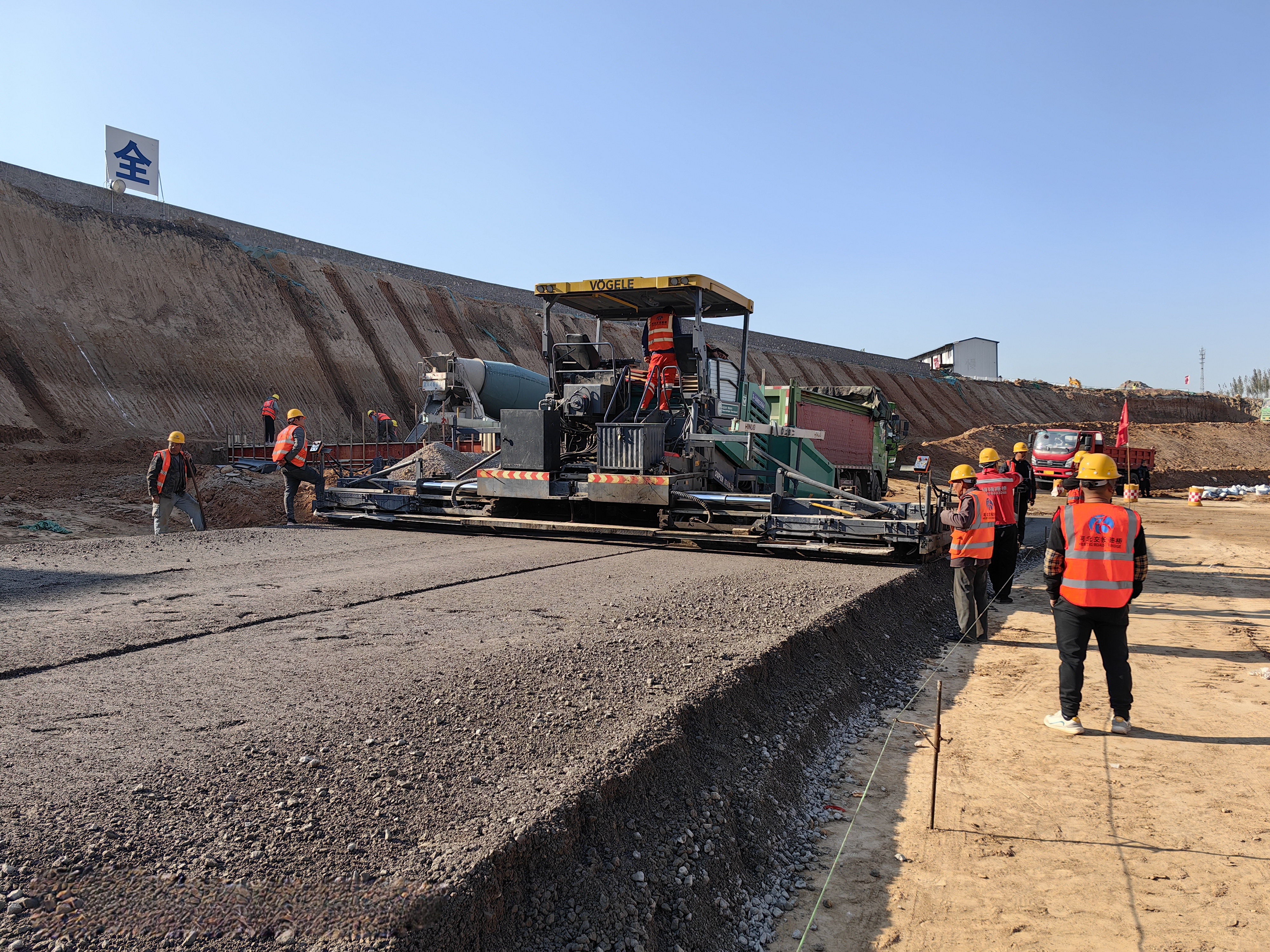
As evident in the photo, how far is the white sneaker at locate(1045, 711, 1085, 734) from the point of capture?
4.86m

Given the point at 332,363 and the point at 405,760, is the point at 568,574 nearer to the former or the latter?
the point at 405,760

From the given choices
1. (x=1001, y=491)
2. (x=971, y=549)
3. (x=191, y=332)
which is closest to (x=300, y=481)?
(x=971, y=549)

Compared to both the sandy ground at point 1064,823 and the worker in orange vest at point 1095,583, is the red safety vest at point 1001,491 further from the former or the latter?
the worker in orange vest at point 1095,583

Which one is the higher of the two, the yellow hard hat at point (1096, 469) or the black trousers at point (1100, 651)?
the yellow hard hat at point (1096, 469)

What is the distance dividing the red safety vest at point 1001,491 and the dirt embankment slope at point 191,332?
9942mm

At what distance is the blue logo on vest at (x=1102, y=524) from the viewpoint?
477 centimetres

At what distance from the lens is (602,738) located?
3459 millimetres

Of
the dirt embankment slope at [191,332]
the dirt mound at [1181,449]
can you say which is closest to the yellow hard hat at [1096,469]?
the dirt embankment slope at [191,332]

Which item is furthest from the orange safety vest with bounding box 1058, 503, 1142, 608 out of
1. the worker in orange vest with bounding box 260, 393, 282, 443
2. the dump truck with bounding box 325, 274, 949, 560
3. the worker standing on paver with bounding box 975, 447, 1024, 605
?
the worker in orange vest with bounding box 260, 393, 282, 443

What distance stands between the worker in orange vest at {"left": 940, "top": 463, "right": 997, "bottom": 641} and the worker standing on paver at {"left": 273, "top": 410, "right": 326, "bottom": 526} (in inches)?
300

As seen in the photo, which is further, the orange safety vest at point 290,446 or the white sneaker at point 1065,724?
the orange safety vest at point 290,446

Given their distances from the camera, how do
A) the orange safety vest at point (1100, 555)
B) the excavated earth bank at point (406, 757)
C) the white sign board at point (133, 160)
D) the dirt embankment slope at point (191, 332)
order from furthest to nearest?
the white sign board at point (133, 160) → the dirt embankment slope at point (191, 332) → the orange safety vest at point (1100, 555) → the excavated earth bank at point (406, 757)

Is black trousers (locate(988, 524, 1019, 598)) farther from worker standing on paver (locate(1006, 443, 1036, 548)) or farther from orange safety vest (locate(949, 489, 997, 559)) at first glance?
worker standing on paver (locate(1006, 443, 1036, 548))

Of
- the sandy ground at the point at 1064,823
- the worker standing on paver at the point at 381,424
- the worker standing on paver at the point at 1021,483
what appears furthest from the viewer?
the worker standing on paver at the point at 381,424
